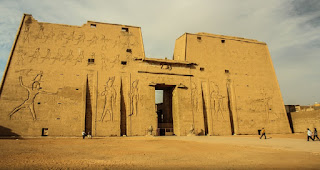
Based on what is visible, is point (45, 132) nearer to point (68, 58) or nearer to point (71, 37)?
point (68, 58)

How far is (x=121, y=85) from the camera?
1756 cm

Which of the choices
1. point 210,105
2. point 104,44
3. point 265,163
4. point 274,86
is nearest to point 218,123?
point 210,105

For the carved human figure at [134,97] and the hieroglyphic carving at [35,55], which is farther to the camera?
the carved human figure at [134,97]

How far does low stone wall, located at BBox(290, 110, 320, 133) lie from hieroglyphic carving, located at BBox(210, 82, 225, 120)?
837cm

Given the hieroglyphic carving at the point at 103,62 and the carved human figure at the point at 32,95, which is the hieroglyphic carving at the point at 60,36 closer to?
the carved human figure at the point at 32,95

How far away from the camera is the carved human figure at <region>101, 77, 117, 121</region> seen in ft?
54.0

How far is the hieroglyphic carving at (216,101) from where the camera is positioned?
1936cm

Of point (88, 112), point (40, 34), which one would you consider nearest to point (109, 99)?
point (88, 112)

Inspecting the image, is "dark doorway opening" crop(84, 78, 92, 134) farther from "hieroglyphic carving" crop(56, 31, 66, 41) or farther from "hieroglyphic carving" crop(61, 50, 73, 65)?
"hieroglyphic carving" crop(56, 31, 66, 41)

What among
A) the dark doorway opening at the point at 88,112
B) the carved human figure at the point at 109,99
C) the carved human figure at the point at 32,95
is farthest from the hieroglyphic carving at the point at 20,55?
the carved human figure at the point at 109,99

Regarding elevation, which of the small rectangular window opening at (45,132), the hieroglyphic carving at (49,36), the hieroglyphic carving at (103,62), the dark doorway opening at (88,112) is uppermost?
the hieroglyphic carving at (49,36)

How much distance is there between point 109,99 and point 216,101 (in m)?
9.45

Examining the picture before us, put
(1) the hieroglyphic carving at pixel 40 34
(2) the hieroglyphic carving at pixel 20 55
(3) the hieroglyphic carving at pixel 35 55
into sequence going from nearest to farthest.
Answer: (2) the hieroglyphic carving at pixel 20 55 → (3) the hieroglyphic carving at pixel 35 55 → (1) the hieroglyphic carving at pixel 40 34

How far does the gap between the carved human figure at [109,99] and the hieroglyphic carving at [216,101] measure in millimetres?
8596
